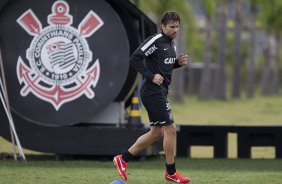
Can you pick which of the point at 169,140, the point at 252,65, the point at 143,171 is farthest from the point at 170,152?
the point at 252,65

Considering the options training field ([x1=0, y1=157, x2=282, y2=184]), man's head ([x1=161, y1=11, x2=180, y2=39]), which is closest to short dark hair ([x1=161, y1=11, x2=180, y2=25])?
man's head ([x1=161, y1=11, x2=180, y2=39])

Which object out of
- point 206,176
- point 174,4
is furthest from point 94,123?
point 174,4

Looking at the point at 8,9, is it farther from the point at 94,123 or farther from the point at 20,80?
the point at 94,123

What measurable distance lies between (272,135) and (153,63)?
4683mm

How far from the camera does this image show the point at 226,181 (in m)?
11.0

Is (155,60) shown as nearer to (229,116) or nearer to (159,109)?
(159,109)

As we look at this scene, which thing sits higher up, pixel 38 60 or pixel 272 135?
pixel 38 60

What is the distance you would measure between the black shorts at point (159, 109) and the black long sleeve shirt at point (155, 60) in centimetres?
7

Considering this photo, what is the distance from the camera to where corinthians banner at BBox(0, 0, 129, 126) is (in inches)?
547

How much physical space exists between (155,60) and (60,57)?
11.6 ft

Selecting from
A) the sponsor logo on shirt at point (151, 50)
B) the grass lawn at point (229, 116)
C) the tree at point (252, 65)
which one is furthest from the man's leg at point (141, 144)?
the tree at point (252, 65)

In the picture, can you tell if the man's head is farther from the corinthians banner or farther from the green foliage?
the green foliage

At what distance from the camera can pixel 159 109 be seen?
10.5m

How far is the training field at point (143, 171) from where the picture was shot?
11.0 meters
